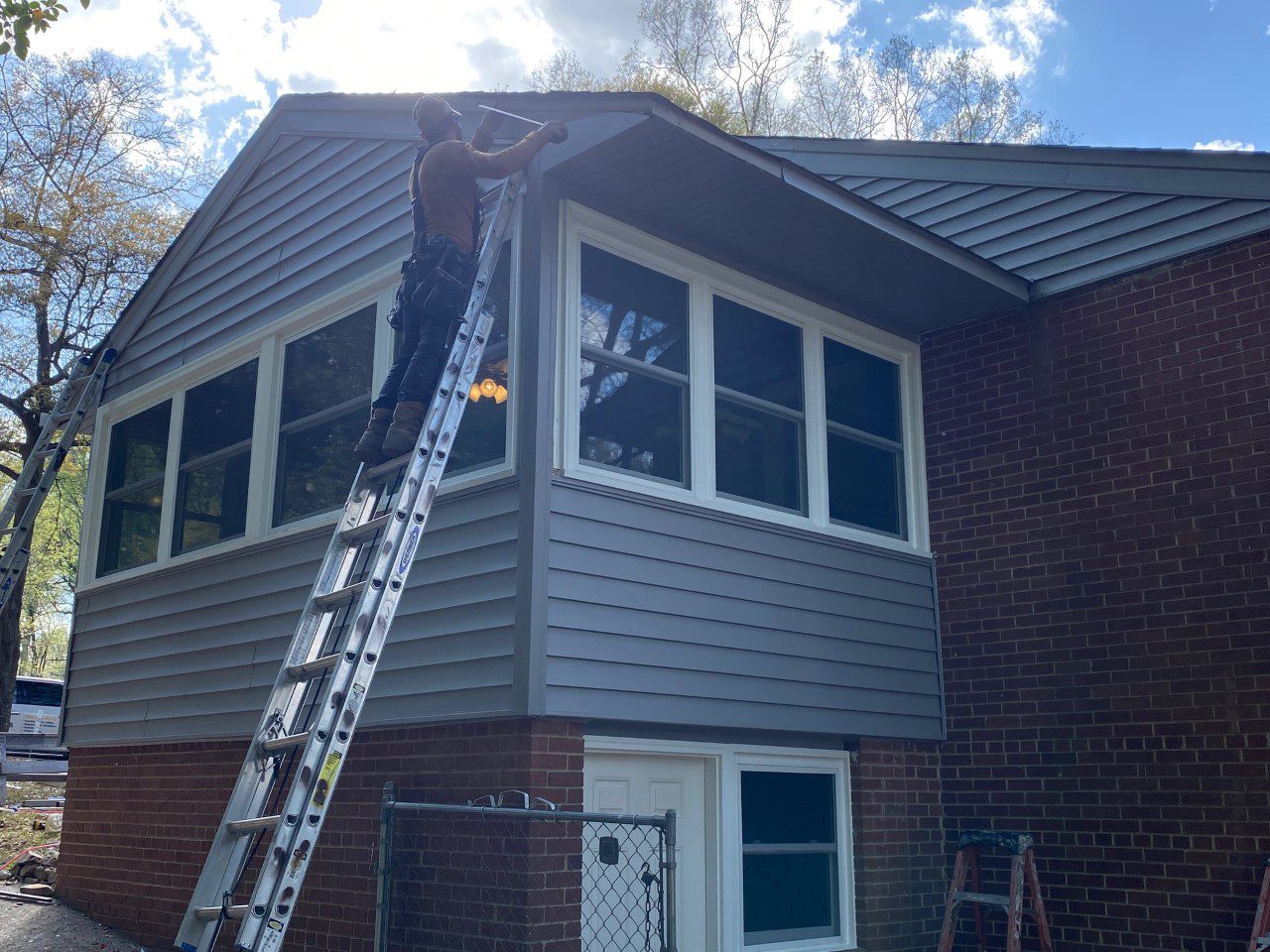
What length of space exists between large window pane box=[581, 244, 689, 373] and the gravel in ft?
17.1

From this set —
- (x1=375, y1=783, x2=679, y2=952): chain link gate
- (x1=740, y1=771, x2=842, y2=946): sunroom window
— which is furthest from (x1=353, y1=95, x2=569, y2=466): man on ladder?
(x1=740, y1=771, x2=842, y2=946): sunroom window

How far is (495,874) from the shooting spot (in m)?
5.76

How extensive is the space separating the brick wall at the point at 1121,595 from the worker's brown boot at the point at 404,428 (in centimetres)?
444

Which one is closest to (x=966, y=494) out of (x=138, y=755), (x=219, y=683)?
(x=219, y=683)

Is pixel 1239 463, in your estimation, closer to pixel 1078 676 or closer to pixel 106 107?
pixel 1078 676

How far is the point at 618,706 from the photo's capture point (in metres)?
6.07

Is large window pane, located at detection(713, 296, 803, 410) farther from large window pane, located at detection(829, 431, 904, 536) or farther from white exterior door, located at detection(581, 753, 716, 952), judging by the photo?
white exterior door, located at detection(581, 753, 716, 952)

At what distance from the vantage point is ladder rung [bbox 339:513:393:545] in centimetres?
481

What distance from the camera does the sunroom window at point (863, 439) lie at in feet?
26.2

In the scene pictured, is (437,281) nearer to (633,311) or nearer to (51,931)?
(633,311)

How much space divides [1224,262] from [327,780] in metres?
6.12

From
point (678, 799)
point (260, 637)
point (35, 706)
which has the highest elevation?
point (35, 706)

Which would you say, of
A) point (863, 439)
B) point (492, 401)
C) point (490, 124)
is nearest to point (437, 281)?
point (492, 401)

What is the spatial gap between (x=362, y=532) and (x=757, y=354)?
3.46 m
